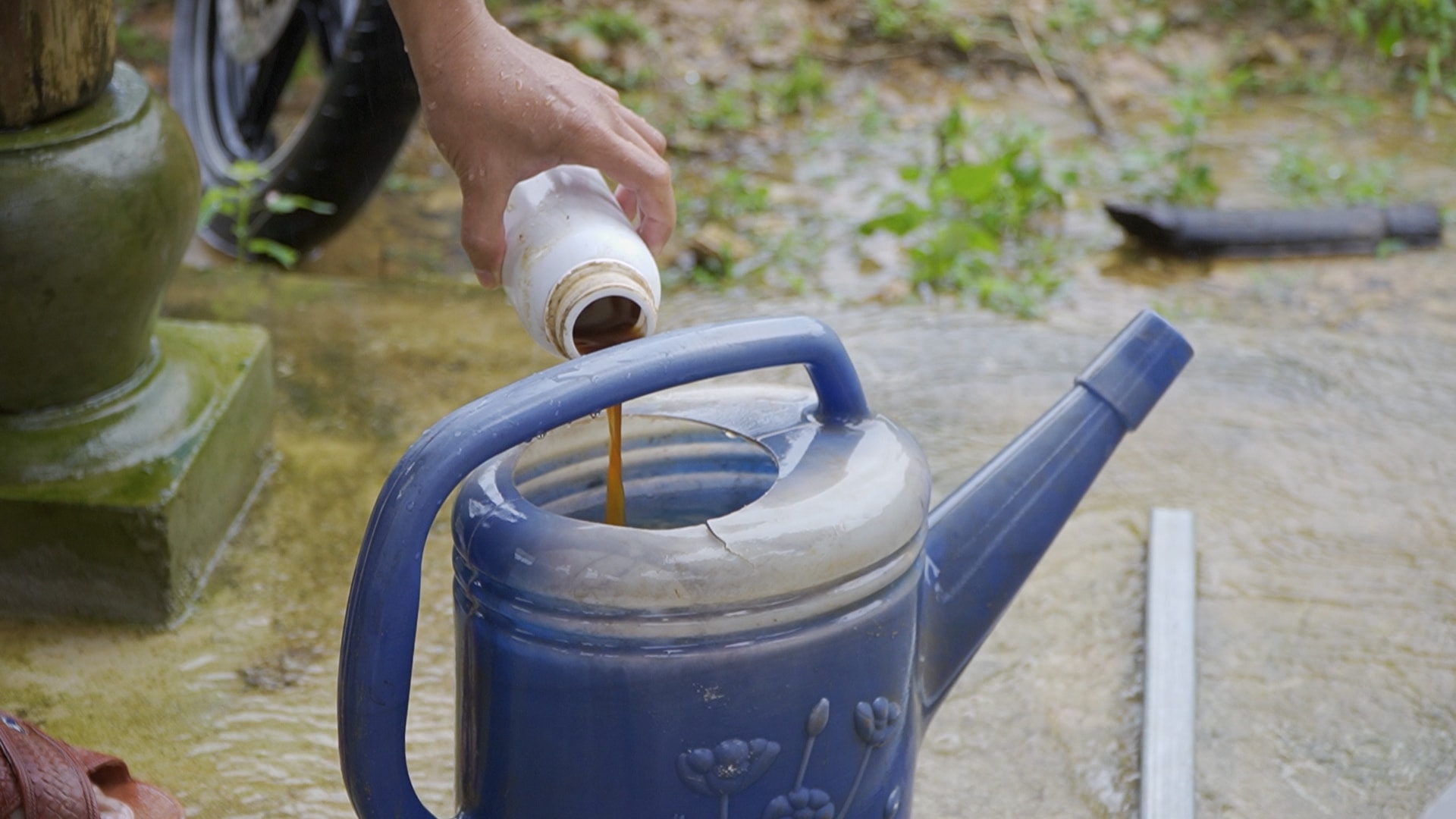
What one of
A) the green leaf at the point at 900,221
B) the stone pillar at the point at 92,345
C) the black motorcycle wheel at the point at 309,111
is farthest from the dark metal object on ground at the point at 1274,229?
the stone pillar at the point at 92,345

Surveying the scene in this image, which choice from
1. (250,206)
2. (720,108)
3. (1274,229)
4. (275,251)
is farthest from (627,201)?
(720,108)

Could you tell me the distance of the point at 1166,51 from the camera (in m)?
4.80

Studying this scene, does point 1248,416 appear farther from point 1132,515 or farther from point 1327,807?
point 1327,807

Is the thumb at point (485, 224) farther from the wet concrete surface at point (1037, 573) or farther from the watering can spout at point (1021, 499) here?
the wet concrete surface at point (1037, 573)

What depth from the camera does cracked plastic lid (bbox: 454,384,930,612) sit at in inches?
36.1

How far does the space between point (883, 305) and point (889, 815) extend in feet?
5.77

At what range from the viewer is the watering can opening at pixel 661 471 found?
1.10 m

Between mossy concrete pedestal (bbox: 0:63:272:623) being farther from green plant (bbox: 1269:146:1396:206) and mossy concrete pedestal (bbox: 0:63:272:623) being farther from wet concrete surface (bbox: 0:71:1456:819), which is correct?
green plant (bbox: 1269:146:1396:206)

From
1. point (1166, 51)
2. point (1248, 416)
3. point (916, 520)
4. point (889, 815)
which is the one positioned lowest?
point (1166, 51)

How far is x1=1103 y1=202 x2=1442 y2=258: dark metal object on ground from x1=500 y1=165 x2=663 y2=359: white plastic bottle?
2.39 m

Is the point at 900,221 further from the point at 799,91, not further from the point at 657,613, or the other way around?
the point at 657,613

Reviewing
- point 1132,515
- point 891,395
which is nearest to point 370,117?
point 891,395

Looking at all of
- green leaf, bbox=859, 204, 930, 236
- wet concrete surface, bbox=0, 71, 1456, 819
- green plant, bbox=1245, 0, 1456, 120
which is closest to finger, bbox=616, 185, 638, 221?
wet concrete surface, bbox=0, 71, 1456, 819

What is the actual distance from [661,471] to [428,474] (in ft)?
0.86
